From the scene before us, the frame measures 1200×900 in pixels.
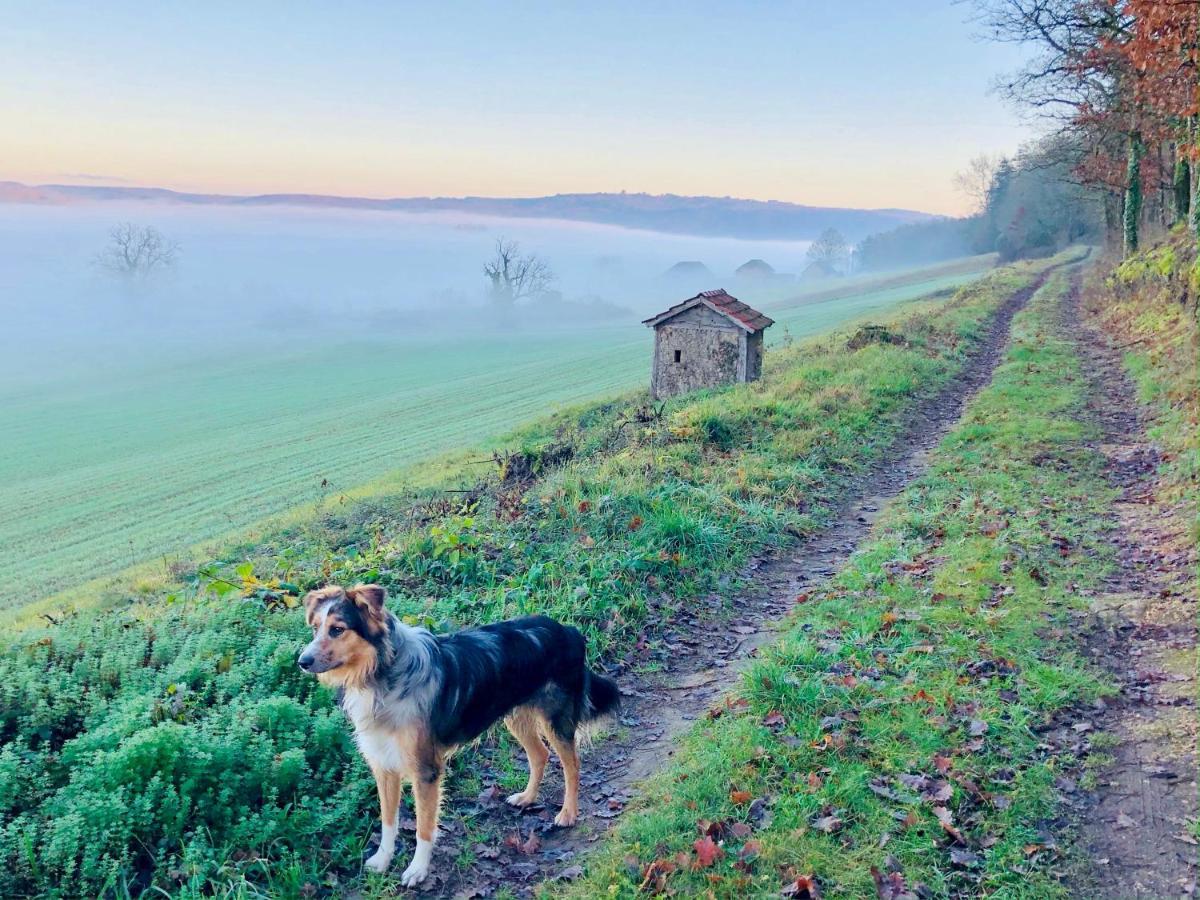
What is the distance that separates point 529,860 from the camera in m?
5.69

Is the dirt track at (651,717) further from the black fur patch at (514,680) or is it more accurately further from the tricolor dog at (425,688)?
the black fur patch at (514,680)

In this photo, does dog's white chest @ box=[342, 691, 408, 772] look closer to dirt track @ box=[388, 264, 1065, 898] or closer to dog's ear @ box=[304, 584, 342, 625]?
dog's ear @ box=[304, 584, 342, 625]

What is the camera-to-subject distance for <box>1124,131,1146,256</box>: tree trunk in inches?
1264

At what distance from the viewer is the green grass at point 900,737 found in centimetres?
509

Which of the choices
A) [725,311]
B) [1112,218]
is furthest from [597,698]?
[1112,218]

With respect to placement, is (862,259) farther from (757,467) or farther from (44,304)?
(757,467)

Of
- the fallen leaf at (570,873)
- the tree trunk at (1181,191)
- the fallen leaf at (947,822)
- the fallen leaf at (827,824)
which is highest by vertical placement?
the tree trunk at (1181,191)

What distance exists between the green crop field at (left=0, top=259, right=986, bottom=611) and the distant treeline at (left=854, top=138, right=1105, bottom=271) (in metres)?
20.7

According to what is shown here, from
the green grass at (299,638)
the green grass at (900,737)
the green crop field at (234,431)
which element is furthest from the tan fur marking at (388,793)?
the green crop field at (234,431)

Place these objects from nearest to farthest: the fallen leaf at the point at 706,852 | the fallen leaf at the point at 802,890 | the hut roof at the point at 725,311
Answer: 1. the fallen leaf at the point at 802,890
2. the fallen leaf at the point at 706,852
3. the hut roof at the point at 725,311

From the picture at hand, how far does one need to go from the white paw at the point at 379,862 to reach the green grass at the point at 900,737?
1373mm

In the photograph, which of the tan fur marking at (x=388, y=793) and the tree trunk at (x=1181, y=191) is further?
the tree trunk at (x=1181, y=191)

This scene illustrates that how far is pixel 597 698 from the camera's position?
20.5 ft

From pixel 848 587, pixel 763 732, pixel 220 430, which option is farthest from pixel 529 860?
pixel 220 430
